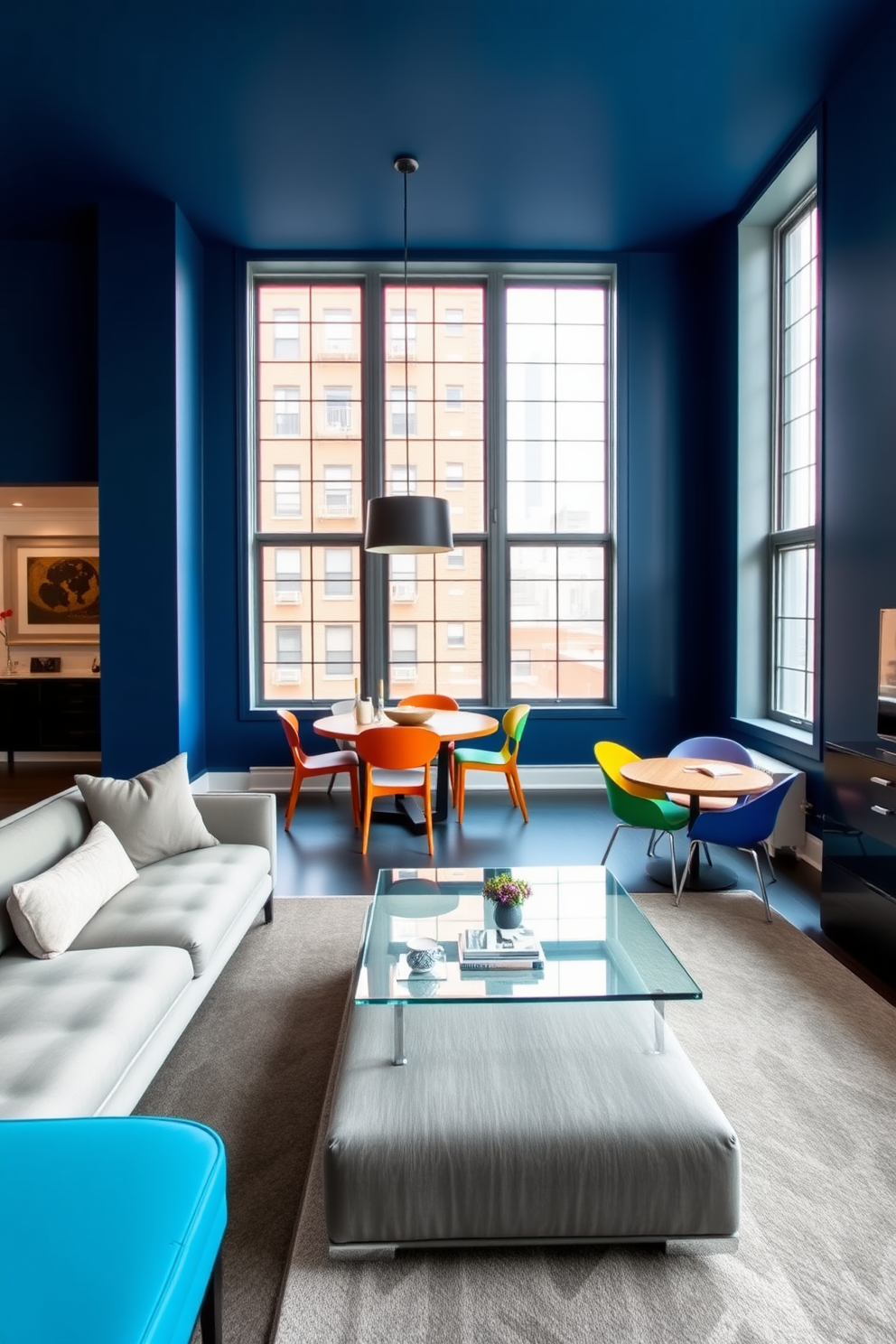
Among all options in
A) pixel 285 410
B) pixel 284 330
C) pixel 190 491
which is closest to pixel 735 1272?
pixel 190 491

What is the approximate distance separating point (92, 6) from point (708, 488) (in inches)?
201

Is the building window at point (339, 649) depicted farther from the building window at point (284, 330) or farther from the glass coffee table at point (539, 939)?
the glass coffee table at point (539, 939)

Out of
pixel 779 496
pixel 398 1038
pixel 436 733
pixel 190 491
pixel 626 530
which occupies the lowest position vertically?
pixel 398 1038

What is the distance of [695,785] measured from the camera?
3.95 meters

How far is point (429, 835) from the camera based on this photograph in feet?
16.4

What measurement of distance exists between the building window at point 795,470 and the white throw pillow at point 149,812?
12.7ft

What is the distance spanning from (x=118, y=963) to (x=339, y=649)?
4.60 metres

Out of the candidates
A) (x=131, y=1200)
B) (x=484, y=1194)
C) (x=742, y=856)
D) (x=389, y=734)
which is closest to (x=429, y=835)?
(x=389, y=734)

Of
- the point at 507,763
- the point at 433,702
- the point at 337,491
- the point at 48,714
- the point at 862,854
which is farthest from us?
the point at 48,714

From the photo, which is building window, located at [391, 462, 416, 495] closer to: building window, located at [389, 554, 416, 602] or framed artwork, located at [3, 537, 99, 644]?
building window, located at [389, 554, 416, 602]

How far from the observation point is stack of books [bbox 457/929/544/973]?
2307 millimetres

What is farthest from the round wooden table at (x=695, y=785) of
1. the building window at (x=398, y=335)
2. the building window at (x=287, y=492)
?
the building window at (x=398, y=335)

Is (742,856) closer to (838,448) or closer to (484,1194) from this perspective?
(838,448)

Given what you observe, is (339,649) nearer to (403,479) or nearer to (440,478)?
(403,479)
